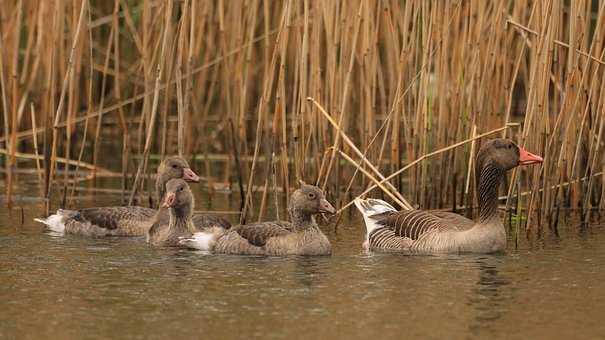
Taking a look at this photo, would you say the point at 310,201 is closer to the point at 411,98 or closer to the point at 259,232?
Result: the point at 259,232

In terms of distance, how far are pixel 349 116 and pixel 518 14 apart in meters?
3.06

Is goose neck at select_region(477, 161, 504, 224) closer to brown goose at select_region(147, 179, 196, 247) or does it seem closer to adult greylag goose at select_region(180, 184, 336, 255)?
adult greylag goose at select_region(180, 184, 336, 255)

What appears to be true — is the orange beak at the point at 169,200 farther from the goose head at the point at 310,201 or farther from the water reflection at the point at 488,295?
the water reflection at the point at 488,295

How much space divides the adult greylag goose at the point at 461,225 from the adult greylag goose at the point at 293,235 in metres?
0.70

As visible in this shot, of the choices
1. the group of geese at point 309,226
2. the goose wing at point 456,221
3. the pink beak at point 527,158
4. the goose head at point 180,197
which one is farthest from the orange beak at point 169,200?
the pink beak at point 527,158

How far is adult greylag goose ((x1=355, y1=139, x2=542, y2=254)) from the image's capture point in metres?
12.5

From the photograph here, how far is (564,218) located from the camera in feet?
47.4

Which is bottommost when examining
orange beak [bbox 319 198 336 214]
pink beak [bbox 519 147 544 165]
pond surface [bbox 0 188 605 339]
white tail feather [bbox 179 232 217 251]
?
pond surface [bbox 0 188 605 339]

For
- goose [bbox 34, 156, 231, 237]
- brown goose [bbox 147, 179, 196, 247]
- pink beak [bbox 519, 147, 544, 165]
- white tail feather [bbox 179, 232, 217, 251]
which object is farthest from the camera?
goose [bbox 34, 156, 231, 237]

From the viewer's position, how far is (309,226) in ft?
40.9

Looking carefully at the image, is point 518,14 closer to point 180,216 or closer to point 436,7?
point 436,7

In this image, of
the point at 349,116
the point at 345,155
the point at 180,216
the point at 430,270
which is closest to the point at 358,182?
the point at 349,116

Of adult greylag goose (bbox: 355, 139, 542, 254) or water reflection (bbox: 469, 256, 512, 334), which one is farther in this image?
adult greylag goose (bbox: 355, 139, 542, 254)

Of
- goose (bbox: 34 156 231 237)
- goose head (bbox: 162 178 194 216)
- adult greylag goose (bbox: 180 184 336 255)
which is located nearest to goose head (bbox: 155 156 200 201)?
goose (bbox: 34 156 231 237)
